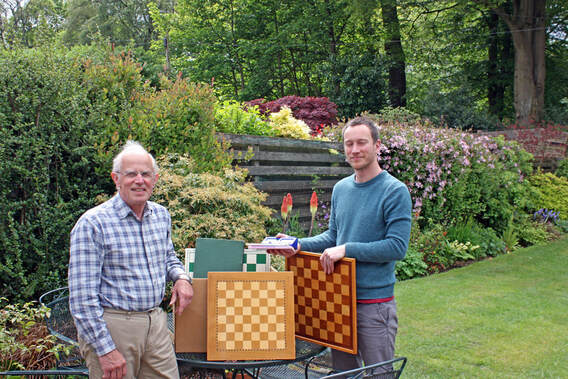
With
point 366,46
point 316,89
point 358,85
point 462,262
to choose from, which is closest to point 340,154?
point 462,262

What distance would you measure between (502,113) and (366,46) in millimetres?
6366

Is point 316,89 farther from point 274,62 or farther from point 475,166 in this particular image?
point 475,166

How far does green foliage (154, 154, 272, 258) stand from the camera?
11.9 ft

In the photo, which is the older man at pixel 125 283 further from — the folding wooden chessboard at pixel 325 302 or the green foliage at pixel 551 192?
the green foliage at pixel 551 192

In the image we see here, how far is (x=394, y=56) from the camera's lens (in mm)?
18188

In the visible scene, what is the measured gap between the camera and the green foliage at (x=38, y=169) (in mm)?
3312

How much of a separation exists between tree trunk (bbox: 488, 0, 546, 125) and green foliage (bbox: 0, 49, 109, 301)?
14.6m

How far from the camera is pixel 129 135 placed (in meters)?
3.98

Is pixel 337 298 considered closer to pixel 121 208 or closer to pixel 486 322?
pixel 121 208

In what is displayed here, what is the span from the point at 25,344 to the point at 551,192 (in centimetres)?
1134

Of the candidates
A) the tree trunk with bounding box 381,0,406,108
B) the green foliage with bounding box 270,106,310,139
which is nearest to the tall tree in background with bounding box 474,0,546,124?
the tree trunk with bounding box 381,0,406,108

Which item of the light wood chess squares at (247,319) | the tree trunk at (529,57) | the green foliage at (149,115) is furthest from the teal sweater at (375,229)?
the tree trunk at (529,57)

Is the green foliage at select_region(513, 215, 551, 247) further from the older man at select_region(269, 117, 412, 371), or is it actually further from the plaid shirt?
the plaid shirt

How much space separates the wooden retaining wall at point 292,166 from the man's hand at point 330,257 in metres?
3.57
